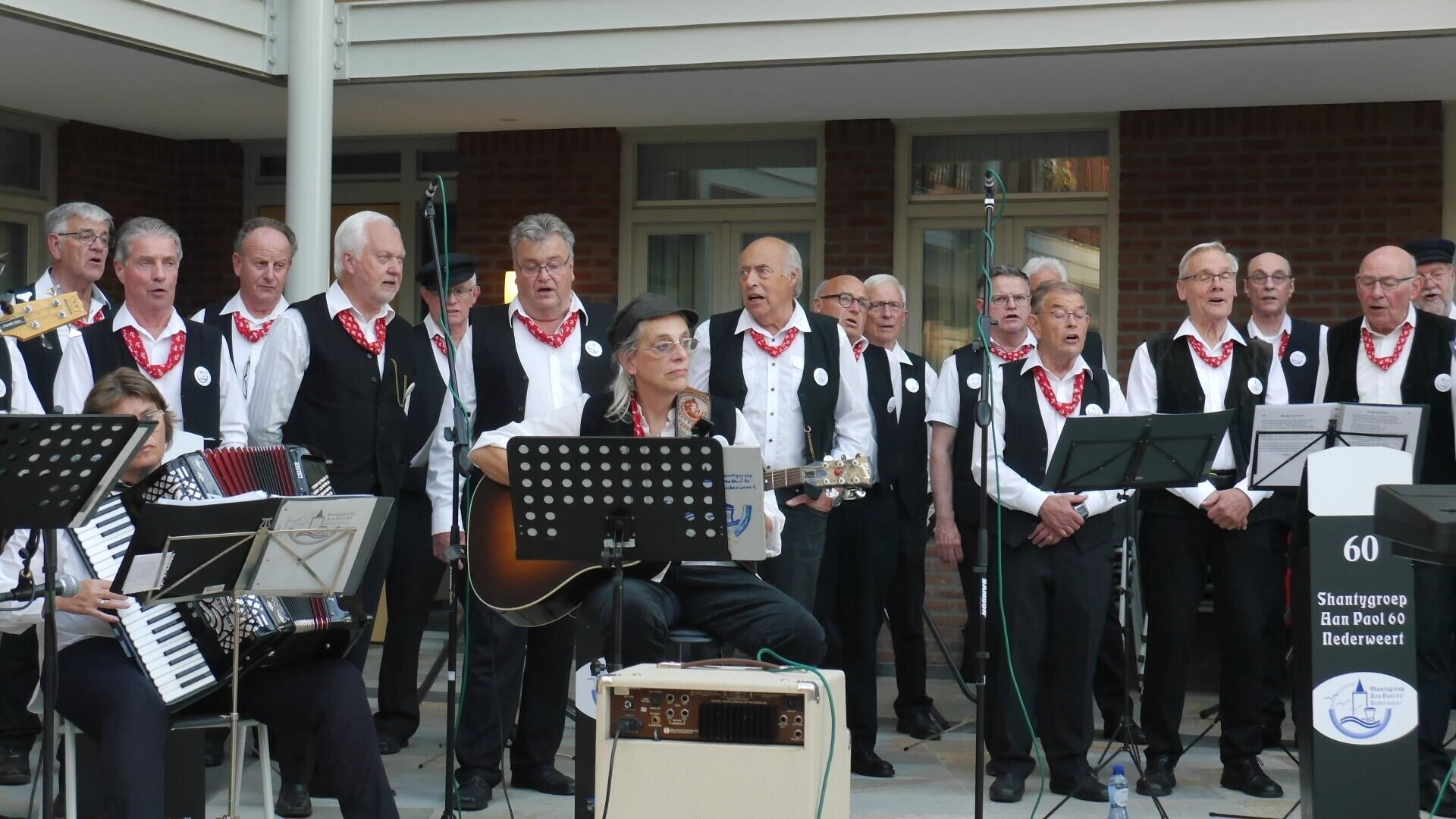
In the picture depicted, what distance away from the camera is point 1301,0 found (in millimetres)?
7531

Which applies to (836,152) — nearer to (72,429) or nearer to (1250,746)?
(1250,746)

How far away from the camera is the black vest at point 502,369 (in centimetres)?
595

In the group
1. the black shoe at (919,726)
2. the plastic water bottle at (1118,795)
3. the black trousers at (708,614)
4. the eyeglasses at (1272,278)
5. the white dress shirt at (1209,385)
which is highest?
the eyeglasses at (1272,278)

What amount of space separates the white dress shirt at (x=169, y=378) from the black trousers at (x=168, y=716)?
4.25 feet

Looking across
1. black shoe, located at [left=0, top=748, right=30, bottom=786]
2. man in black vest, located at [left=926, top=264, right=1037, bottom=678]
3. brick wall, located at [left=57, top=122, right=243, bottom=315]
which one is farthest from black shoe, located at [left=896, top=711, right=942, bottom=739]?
brick wall, located at [left=57, top=122, right=243, bottom=315]

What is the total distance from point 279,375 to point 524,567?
4.58 ft

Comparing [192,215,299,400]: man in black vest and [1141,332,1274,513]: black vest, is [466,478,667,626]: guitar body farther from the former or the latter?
[1141,332,1274,513]: black vest

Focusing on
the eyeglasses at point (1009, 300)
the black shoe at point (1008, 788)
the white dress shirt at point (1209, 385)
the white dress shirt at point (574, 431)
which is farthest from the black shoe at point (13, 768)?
the white dress shirt at point (1209, 385)

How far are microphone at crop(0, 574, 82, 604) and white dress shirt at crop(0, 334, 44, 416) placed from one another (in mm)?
1118

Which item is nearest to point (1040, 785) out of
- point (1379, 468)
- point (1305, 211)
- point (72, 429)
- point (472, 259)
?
point (1379, 468)

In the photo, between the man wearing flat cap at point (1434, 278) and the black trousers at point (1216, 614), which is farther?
the man wearing flat cap at point (1434, 278)

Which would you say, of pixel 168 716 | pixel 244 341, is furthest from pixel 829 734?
pixel 244 341

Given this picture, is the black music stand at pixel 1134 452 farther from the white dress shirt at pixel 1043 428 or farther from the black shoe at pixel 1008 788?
the black shoe at pixel 1008 788

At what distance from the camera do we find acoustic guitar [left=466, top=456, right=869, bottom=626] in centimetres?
516
